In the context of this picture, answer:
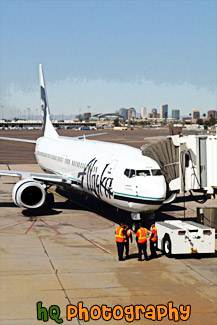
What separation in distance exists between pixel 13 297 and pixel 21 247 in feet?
24.1

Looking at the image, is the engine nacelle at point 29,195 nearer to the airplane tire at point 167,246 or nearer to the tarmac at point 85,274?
the tarmac at point 85,274

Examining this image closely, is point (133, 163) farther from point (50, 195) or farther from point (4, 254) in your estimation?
point (50, 195)

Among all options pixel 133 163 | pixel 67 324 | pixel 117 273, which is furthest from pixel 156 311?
pixel 133 163

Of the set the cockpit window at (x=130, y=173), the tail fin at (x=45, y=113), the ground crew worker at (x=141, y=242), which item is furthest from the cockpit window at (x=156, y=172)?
the tail fin at (x=45, y=113)

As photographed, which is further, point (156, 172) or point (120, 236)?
point (156, 172)

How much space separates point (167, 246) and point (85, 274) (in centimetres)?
467

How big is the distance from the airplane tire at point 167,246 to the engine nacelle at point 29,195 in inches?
434

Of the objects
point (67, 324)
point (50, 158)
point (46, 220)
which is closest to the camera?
point (67, 324)

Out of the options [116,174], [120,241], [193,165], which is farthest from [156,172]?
[120,241]

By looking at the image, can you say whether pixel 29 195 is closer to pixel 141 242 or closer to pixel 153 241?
pixel 153 241

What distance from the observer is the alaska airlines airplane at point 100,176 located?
82.2ft

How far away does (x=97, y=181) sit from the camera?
1148 inches

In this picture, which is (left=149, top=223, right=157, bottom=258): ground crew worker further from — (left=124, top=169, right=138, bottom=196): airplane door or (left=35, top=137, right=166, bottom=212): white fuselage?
(left=124, top=169, right=138, bottom=196): airplane door

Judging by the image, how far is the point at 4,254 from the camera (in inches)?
893
